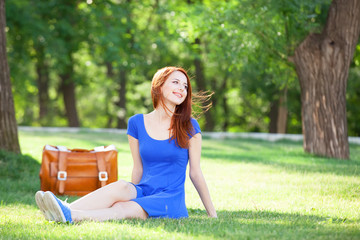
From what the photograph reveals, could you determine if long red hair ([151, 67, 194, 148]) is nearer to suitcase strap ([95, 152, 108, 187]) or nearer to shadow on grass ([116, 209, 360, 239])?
shadow on grass ([116, 209, 360, 239])

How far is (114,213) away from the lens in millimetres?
4938

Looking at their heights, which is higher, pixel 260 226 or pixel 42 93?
Result: pixel 42 93

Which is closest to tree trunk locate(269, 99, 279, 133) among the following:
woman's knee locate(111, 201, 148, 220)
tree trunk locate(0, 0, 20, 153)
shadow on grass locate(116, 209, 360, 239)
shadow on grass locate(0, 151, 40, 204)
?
shadow on grass locate(0, 151, 40, 204)

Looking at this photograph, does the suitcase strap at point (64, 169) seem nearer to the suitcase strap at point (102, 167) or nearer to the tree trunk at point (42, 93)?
the suitcase strap at point (102, 167)

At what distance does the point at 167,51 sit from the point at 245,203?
669 inches

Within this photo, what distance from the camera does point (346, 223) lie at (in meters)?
4.91

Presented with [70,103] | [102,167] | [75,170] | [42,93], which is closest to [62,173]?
[75,170]

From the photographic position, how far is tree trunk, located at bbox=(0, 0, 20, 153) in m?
9.88

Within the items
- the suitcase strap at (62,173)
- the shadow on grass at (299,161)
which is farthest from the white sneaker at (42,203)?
the shadow on grass at (299,161)

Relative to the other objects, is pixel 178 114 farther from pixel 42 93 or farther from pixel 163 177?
pixel 42 93

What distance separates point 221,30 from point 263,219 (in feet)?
29.6

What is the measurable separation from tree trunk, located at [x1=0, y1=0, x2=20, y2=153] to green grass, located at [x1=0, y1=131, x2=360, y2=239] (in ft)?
1.24

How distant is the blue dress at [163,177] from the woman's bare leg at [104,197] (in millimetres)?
167

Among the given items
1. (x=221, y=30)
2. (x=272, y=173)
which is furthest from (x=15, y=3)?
(x=272, y=173)
